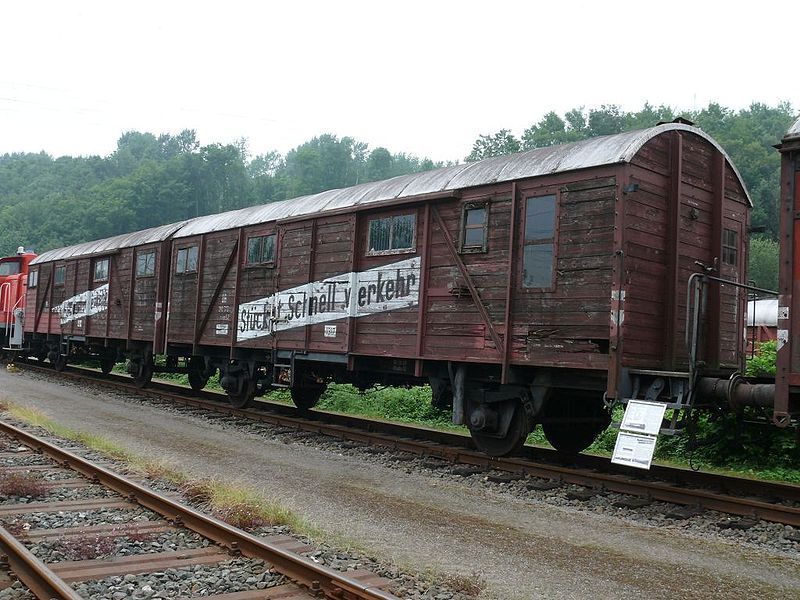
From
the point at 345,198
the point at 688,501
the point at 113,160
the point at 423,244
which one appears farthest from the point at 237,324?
the point at 113,160

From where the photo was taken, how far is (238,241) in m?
14.2

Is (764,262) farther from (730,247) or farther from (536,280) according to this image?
(536,280)

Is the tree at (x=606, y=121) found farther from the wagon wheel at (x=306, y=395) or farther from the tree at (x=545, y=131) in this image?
the wagon wheel at (x=306, y=395)

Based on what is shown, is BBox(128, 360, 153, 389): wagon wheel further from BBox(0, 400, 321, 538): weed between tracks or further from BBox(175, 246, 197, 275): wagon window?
BBox(0, 400, 321, 538): weed between tracks

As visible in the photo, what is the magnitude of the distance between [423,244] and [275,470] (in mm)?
3575

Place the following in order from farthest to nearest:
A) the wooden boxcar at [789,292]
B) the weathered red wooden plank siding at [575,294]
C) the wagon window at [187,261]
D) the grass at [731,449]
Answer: the wagon window at [187,261], the grass at [731,449], the weathered red wooden plank siding at [575,294], the wooden boxcar at [789,292]

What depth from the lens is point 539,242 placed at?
880cm

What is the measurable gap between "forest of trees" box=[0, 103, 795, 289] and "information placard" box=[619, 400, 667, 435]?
4353 cm

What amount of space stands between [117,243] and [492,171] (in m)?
13.6

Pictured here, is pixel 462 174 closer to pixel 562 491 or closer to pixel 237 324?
pixel 562 491

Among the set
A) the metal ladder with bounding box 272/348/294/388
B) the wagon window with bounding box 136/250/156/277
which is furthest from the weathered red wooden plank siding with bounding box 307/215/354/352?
the wagon window with bounding box 136/250/156/277

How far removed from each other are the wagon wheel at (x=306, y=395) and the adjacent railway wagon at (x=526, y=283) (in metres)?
0.53

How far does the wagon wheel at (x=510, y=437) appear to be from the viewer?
30.1 ft

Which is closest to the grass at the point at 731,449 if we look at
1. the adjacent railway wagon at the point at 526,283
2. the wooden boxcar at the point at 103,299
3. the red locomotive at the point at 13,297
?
the adjacent railway wagon at the point at 526,283
